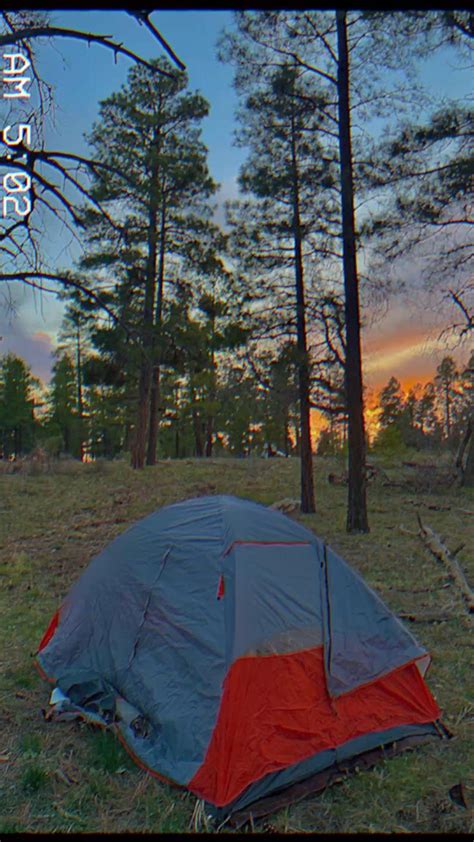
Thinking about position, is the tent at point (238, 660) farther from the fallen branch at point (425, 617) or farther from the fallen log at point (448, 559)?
the fallen log at point (448, 559)

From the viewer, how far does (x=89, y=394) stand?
133 feet

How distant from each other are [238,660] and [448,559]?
249 inches

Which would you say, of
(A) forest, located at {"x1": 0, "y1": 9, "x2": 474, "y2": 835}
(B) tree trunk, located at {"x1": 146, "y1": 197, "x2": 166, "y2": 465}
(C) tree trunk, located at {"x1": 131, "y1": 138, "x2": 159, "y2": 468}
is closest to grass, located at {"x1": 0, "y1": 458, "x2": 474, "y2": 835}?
(A) forest, located at {"x1": 0, "y1": 9, "x2": 474, "y2": 835}

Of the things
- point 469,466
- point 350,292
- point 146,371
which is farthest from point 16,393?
point 350,292

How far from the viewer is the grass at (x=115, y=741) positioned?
11.4 ft

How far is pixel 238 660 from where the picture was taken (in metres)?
3.95

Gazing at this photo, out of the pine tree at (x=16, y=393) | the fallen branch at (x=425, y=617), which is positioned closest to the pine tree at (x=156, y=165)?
the fallen branch at (x=425, y=617)

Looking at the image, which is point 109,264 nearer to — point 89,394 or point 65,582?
point 65,582

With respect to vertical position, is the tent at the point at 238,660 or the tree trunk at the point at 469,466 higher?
the tree trunk at the point at 469,466

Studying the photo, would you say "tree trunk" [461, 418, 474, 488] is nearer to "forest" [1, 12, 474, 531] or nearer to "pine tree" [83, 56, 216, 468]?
"forest" [1, 12, 474, 531]

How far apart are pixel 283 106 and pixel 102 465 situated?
13.1 m

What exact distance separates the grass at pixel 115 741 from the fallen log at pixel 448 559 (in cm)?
15

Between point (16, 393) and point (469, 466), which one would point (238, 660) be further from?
point (16, 393)

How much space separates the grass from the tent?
0.20 metres
